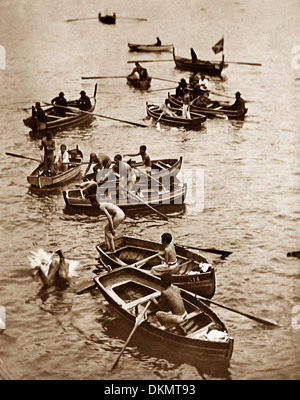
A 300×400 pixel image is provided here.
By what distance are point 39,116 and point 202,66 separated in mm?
17854

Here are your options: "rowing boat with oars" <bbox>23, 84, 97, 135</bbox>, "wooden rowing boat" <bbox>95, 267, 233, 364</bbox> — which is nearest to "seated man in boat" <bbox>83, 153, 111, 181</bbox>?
"wooden rowing boat" <bbox>95, 267, 233, 364</bbox>

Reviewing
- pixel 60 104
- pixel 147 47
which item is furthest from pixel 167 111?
pixel 147 47

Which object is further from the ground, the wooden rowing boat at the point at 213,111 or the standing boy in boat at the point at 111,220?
the wooden rowing boat at the point at 213,111

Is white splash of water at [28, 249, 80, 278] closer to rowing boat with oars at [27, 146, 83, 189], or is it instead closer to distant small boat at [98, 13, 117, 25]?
rowing boat with oars at [27, 146, 83, 189]

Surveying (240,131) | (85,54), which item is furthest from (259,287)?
(85,54)

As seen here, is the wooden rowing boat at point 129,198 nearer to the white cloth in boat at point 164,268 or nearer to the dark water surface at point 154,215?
the dark water surface at point 154,215

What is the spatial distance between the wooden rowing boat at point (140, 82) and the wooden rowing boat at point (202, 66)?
16.5 ft

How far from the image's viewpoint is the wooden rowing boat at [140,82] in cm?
3853

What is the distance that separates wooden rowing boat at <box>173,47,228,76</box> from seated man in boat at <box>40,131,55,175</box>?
22140mm

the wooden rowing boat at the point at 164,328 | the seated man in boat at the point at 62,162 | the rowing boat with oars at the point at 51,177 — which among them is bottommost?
the wooden rowing boat at the point at 164,328

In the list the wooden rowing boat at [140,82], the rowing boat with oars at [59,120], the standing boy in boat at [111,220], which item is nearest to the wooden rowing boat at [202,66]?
the wooden rowing boat at [140,82]

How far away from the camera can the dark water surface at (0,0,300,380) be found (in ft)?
45.6

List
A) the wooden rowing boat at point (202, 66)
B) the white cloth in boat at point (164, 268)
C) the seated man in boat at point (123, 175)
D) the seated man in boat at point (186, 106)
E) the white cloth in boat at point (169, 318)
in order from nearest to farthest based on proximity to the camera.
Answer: the white cloth in boat at point (169, 318) → the white cloth in boat at point (164, 268) → the seated man in boat at point (123, 175) → the seated man in boat at point (186, 106) → the wooden rowing boat at point (202, 66)
